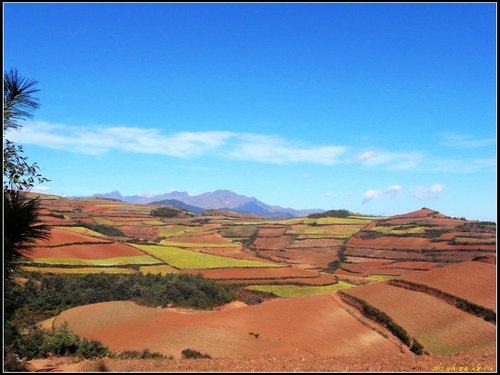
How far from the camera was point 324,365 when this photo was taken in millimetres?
15398

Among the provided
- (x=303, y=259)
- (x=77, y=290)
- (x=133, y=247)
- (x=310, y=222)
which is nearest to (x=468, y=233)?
(x=303, y=259)

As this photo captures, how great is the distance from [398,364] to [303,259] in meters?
79.6

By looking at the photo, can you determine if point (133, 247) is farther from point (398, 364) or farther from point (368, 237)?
point (368, 237)

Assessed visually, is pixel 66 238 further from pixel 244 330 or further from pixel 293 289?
pixel 244 330

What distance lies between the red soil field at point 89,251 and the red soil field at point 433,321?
3761 cm

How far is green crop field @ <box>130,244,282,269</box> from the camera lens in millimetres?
61469

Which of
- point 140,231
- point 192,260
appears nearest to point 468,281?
point 192,260

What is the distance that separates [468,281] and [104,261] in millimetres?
42834

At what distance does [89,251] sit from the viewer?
194 feet

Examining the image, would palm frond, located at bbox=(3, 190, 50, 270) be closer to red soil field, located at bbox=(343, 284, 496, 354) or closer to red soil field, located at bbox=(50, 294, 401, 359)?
red soil field, located at bbox=(50, 294, 401, 359)

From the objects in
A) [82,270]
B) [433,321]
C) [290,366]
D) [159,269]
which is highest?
[290,366]

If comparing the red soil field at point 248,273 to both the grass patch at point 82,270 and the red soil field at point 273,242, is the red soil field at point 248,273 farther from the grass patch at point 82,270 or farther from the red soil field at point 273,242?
the red soil field at point 273,242

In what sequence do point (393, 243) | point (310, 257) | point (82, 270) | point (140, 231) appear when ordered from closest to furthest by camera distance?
point (82, 270) → point (310, 257) → point (393, 243) → point (140, 231)

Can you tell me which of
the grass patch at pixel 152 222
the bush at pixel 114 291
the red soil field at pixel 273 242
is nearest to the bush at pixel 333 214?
the red soil field at pixel 273 242
